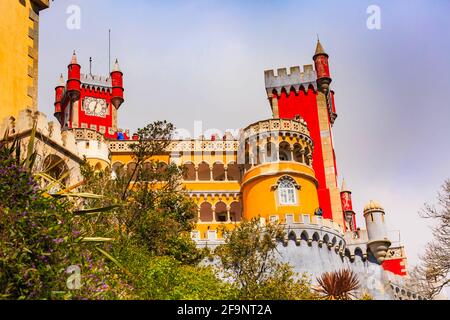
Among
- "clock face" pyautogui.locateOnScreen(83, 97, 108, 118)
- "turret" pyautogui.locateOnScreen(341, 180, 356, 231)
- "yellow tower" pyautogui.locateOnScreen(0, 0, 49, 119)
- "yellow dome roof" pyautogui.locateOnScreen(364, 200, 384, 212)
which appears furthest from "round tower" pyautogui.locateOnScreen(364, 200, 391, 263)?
"clock face" pyautogui.locateOnScreen(83, 97, 108, 118)

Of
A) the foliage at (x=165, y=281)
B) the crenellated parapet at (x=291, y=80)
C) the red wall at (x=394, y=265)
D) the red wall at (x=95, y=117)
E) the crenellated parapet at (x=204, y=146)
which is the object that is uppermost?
the red wall at (x=95, y=117)

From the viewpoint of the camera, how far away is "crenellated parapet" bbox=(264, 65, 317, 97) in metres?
51.0

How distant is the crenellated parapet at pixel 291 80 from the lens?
167 ft

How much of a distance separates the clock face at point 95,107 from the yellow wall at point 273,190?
23.5 m

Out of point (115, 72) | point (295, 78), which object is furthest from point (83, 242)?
point (115, 72)

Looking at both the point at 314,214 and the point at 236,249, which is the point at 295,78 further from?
the point at 236,249

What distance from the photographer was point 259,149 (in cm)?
4306

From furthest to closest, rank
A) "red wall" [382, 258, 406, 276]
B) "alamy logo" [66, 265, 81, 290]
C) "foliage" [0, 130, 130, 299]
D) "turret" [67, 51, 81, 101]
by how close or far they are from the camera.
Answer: "turret" [67, 51, 81, 101]
"red wall" [382, 258, 406, 276]
"alamy logo" [66, 265, 81, 290]
"foliage" [0, 130, 130, 299]

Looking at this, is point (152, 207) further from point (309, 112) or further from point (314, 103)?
point (314, 103)

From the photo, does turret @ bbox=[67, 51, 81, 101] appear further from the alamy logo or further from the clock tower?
the alamy logo

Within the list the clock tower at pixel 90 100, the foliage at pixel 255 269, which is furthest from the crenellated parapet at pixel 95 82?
the foliage at pixel 255 269

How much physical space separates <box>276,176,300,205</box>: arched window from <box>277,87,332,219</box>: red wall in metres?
6.61

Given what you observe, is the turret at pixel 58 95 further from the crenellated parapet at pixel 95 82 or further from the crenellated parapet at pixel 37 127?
the crenellated parapet at pixel 37 127
